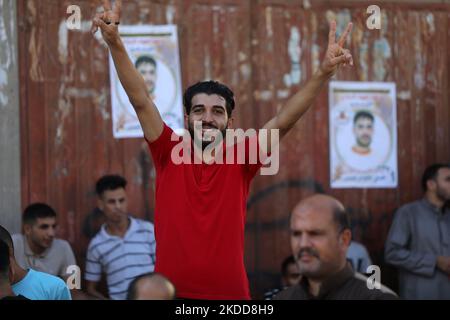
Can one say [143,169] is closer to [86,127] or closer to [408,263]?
[86,127]

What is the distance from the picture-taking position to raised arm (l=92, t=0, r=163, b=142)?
5020mm

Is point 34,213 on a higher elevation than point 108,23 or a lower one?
lower

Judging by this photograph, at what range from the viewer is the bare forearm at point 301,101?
16.8 feet

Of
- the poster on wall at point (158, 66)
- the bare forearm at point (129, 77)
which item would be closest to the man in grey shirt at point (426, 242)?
the poster on wall at point (158, 66)

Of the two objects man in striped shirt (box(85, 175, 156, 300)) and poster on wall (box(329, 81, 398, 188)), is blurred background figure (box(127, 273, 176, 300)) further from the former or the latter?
poster on wall (box(329, 81, 398, 188))

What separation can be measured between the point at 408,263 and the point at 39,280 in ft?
12.1

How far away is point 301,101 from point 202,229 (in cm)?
80

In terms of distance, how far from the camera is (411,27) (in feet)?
28.2

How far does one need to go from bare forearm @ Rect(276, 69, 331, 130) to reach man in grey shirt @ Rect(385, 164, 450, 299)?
10.8ft

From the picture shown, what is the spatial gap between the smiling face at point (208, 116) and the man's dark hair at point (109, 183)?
2.52 m

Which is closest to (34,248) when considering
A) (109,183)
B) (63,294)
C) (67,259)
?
(67,259)

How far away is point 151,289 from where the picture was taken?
4316 mm

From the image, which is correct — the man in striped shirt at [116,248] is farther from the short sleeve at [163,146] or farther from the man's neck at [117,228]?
the short sleeve at [163,146]

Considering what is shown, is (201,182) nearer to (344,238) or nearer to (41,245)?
(344,238)
